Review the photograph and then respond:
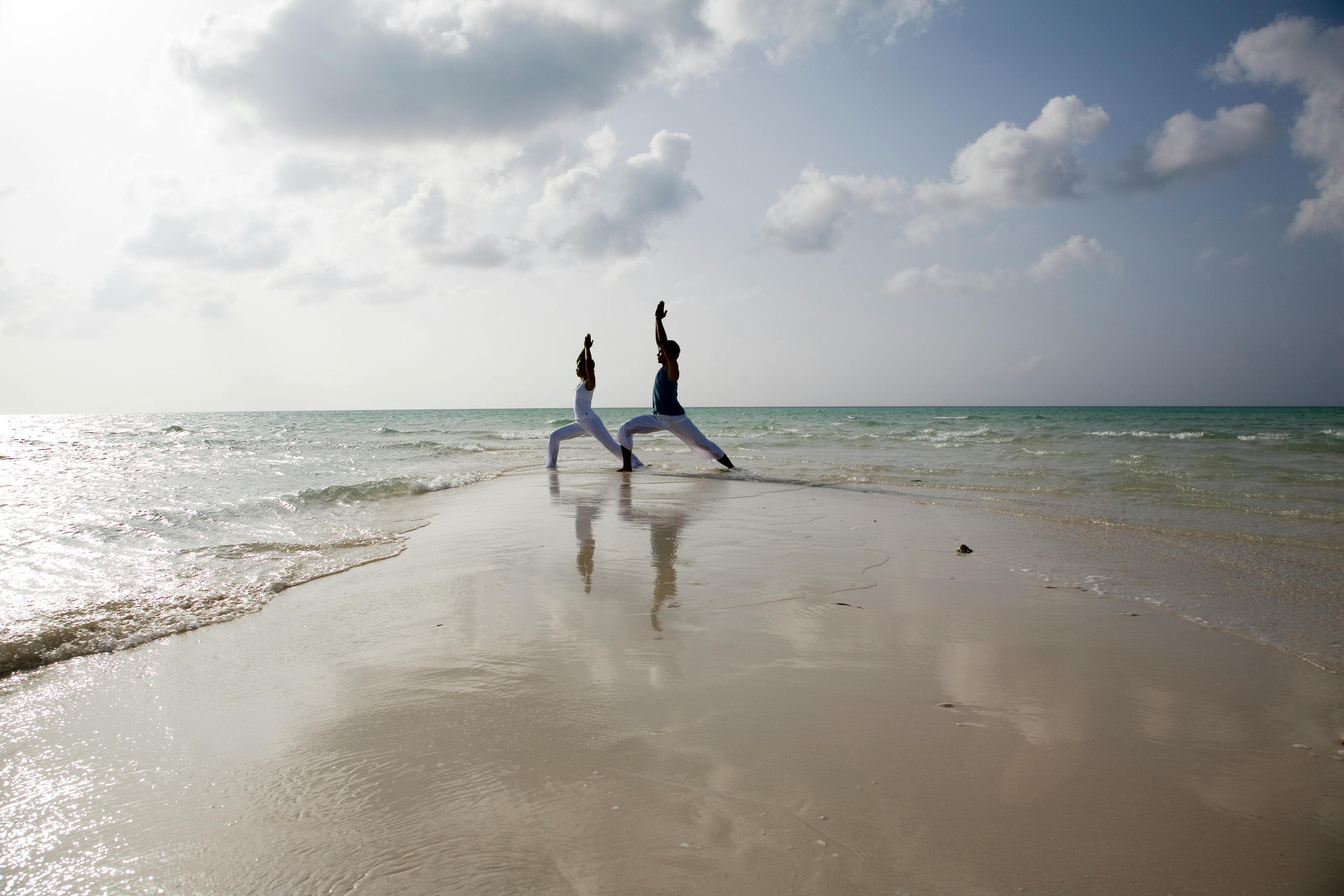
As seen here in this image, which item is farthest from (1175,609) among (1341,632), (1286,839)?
(1286,839)

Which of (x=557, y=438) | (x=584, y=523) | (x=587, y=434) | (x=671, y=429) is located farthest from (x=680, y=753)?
(x=557, y=438)

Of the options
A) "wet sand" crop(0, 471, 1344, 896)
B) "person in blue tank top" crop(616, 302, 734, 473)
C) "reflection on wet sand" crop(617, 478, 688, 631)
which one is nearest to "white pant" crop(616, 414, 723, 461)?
"person in blue tank top" crop(616, 302, 734, 473)

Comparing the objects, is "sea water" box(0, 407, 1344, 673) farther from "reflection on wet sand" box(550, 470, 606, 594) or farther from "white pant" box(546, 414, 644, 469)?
"reflection on wet sand" box(550, 470, 606, 594)

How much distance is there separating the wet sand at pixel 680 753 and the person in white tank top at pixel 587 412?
856 cm

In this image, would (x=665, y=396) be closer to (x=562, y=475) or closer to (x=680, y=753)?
(x=562, y=475)

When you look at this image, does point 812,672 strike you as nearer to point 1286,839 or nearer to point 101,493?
point 1286,839

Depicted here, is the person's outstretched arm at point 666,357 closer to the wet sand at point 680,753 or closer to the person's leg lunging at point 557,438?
the person's leg lunging at point 557,438

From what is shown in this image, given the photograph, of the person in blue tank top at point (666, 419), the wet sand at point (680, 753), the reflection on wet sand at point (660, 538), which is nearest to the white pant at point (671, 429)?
the person in blue tank top at point (666, 419)

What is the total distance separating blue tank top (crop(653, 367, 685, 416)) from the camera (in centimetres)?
1164

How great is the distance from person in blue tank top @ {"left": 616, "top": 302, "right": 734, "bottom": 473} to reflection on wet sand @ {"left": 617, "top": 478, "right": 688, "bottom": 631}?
106 inches

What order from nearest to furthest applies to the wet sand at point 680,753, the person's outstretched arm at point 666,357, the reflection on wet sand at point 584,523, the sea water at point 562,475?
1. the wet sand at point 680,753
2. the sea water at point 562,475
3. the reflection on wet sand at point 584,523
4. the person's outstretched arm at point 666,357

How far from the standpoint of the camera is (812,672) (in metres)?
2.67

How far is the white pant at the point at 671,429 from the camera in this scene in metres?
11.8

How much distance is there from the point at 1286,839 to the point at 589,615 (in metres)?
2.63
